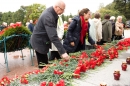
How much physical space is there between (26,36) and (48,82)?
406cm

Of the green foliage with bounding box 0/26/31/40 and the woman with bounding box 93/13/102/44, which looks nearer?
the green foliage with bounding box 0/26/31/40

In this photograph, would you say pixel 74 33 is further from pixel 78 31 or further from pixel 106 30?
pixel 106 30

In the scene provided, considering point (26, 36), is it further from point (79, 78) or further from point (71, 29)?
point (79, 78)

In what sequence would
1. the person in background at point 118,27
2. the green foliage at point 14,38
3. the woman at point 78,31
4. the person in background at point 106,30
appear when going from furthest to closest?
the person in background at point 118,27 → the person in background at point 106,30 → the green foliage at point 14,38 → the woman at point 78,31

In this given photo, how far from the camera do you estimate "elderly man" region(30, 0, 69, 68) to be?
2.89 metres

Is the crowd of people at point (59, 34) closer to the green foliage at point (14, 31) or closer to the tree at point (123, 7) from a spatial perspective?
the green foliage at point (14, 31)

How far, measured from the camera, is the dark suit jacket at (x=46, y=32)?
2.89 meters

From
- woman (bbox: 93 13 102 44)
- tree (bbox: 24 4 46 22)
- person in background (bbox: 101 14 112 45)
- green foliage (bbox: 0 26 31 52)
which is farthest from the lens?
tree (bbox: 24 4 46 22)

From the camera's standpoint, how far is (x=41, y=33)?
10.8ft

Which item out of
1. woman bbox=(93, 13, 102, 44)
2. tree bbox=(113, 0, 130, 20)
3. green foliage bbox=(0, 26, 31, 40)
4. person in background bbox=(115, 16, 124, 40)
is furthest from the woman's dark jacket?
tree bbox=(113, 0, 130, 20)

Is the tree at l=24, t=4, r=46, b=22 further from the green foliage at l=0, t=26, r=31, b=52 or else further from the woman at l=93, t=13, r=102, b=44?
the woman at l=93, t=13, r=102, b=44

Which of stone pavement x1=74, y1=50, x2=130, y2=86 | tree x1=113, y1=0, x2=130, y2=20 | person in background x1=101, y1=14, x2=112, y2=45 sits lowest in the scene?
stone pavement x1=74, y1=50, x2=130, y2=86

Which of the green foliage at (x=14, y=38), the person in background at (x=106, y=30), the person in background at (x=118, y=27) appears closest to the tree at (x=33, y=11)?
the person in background at (x=118, y=27)

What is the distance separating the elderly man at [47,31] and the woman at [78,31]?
0.86 m
